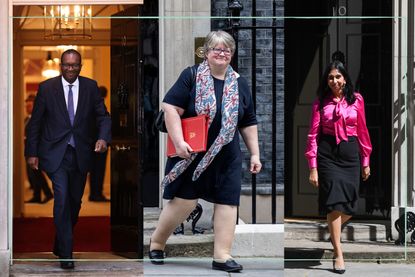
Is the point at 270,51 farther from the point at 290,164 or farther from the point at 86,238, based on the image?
the point at 86,238

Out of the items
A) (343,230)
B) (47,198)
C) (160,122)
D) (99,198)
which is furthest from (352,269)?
(47,198)

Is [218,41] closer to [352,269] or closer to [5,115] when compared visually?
[5,115]

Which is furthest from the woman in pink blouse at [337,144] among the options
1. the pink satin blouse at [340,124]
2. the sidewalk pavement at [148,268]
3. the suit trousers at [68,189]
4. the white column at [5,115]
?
the white column at [5,115]

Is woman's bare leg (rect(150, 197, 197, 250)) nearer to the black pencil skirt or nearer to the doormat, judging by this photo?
the doormat

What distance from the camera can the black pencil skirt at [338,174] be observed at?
28.5 feet

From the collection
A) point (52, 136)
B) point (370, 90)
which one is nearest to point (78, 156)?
point (52, 136)

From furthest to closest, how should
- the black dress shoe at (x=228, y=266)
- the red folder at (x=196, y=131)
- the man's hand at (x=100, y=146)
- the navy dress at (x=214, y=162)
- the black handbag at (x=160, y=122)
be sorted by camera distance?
the man's hand at (x=100, y=146)
the black dress shoe at (x=228, y=266)
the black handbag at (x=160, y=122)
the navy dress at (x=214, y=162)
the red folder at (x=196, y=131)

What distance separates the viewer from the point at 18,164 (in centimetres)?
898

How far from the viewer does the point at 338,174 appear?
8.74m

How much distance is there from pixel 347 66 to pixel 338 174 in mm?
805

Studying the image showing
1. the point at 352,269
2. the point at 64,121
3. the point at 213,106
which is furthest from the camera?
the point at 352,269

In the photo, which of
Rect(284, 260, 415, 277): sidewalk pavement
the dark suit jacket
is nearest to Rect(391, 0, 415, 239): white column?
Rect(284, 260, 415, 277): sidewalk pavement

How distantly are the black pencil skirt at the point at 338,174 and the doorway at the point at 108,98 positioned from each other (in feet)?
4.01

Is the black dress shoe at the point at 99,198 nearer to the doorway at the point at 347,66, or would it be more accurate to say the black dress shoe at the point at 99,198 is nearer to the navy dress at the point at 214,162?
the navy dress at the point at 214,162
